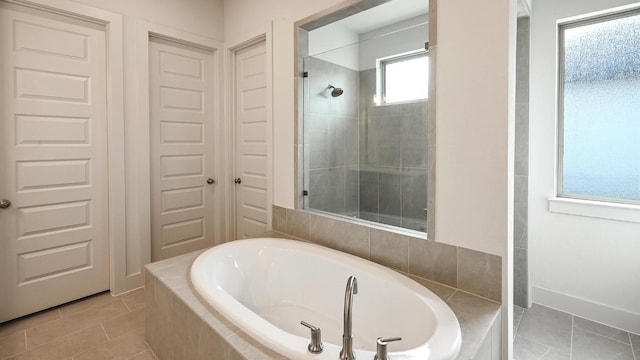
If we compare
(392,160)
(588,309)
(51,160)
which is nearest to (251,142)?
(392,160)

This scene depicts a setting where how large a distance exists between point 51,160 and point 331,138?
2079 millimetres

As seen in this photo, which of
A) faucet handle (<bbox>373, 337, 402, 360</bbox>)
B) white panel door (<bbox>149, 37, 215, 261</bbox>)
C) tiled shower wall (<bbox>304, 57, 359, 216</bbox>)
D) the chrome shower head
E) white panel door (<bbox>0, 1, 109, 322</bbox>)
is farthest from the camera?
white panel door (<bbox>149, 37, 215, 261</bbox>)

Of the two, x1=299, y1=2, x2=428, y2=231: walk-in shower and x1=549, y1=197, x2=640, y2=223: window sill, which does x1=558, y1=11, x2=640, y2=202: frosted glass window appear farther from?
x1=299, y1=2, x2=428, y2=231: walk-in shower

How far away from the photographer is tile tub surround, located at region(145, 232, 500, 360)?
1.19 metres

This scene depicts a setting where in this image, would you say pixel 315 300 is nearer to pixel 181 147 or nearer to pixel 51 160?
pixel 181 147

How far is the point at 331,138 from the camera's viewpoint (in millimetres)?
2660

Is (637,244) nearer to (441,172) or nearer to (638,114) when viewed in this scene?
(638,114)

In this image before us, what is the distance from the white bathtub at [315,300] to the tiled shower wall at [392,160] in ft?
1.59

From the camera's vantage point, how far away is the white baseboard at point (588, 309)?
6.82 ft

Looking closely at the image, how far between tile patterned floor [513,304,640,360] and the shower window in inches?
67.2

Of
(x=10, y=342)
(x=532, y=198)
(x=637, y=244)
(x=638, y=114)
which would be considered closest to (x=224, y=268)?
(x=10, y=342)

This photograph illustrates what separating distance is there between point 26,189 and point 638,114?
4.20 metres

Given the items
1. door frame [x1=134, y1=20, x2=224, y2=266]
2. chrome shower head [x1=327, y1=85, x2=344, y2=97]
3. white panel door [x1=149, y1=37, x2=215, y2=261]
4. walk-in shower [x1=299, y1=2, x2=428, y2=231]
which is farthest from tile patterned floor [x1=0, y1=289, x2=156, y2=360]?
chrome shower head [x1=327, y1=85, x2=344, y2=97]

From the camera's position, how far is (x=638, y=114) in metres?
2.09
